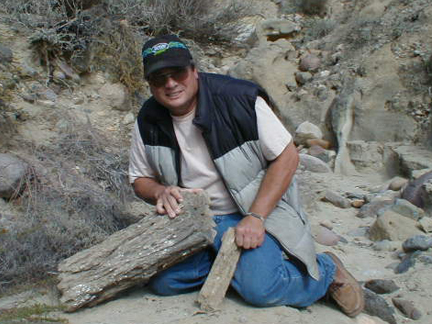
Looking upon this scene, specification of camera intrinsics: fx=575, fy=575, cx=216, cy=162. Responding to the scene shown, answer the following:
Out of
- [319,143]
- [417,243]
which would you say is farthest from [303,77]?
[417,243]

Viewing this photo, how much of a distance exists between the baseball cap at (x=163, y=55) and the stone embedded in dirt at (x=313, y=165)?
3.13 metres

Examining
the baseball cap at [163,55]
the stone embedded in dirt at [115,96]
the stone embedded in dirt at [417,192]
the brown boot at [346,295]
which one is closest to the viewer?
the baseball cap at [163,55]

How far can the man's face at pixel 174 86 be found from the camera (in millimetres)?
2938

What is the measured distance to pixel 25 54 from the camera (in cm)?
595

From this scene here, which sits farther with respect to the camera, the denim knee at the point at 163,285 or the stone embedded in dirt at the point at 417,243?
the stone embedded in dirt at the point at 417,243

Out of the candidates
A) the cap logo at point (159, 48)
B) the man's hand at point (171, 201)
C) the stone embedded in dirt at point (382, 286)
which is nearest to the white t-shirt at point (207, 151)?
the man's hand at point (171, 201)

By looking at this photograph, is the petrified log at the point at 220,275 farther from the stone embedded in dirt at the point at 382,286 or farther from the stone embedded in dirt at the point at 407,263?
the stone embedded in dirt at the point at 407,263

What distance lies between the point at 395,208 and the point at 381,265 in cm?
80

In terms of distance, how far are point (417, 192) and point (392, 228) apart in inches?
24.3

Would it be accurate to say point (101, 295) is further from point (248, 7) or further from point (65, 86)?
point (248, 7)

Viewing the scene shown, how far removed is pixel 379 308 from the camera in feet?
10.7

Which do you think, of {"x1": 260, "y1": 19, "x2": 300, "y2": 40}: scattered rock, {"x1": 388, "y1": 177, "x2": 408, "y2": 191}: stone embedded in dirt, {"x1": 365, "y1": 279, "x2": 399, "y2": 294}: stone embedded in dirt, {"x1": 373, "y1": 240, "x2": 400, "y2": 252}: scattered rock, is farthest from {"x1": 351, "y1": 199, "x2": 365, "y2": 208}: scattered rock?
{"x1": 260, "y1": 19, "x2": 300, "y2": 40}: scattered rock

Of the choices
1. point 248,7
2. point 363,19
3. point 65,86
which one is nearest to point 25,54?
point 65,86

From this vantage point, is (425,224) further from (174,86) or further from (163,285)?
(174,86)
